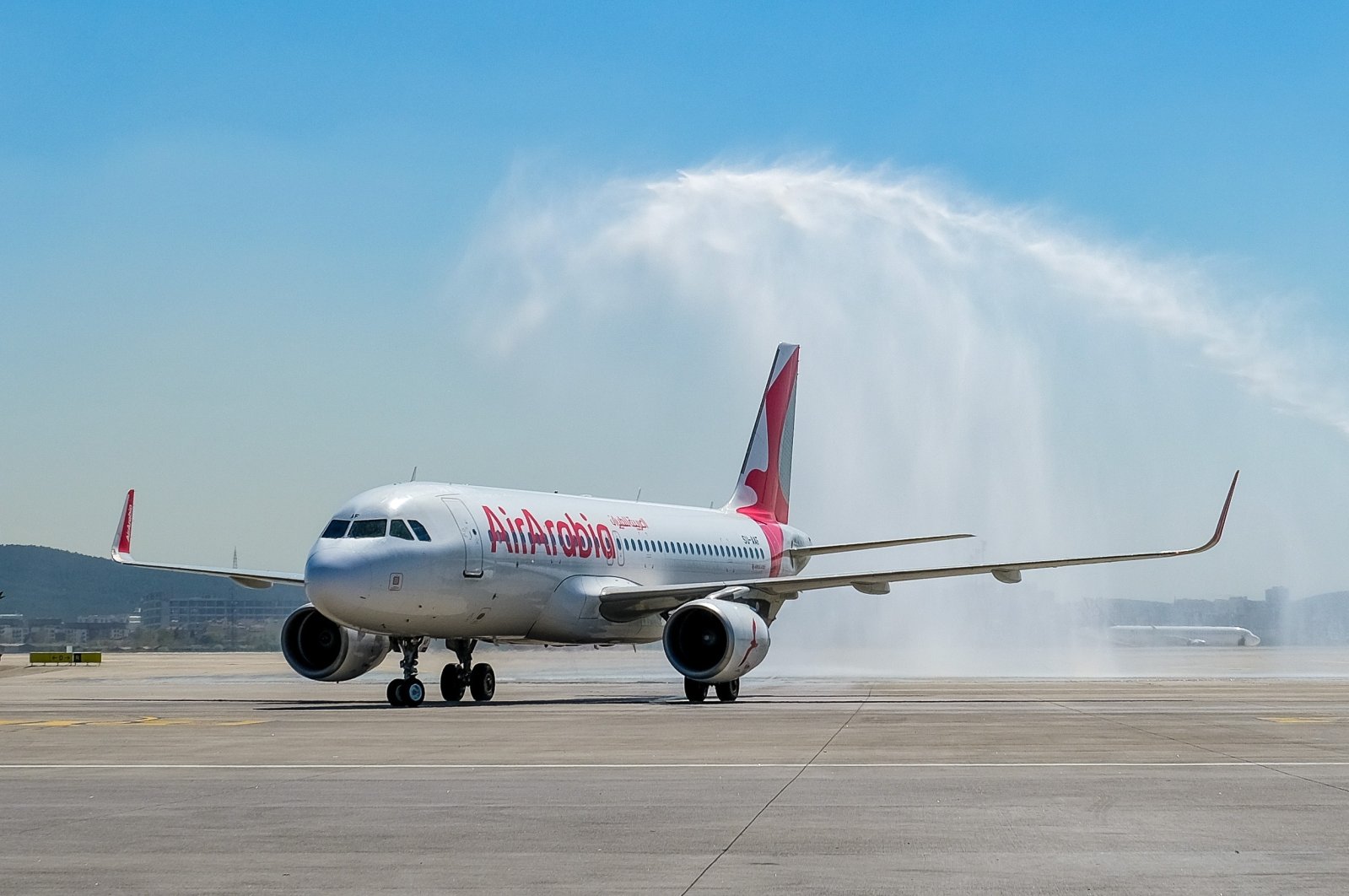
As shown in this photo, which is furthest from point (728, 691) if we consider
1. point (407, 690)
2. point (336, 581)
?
point (336, 581)

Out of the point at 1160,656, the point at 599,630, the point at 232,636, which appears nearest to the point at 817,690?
the point at 599,630

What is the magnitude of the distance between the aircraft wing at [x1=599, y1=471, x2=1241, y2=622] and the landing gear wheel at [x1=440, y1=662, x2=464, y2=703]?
3.63 meters

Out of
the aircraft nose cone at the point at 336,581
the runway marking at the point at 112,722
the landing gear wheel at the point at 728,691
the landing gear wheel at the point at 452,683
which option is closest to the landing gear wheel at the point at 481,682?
the landing gear wheel at the point at 452,683

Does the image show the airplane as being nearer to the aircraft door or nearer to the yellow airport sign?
the aircraft door

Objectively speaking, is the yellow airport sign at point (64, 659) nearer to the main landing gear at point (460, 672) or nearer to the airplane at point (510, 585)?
the airplane at point (510, 585)

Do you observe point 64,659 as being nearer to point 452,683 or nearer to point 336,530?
point 452,683

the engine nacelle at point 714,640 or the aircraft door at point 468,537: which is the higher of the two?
the aircraft door at point 468,537

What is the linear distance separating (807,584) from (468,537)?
23.4 feet

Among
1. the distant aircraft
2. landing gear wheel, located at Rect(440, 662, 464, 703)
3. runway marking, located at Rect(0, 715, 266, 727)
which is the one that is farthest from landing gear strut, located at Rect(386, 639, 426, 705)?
the distant aircraft

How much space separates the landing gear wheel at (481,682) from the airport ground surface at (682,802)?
5.77 m

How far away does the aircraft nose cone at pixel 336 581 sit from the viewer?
1075 inches

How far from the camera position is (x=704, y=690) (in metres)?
30.6

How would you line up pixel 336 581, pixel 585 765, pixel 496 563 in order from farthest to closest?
pixel 496 563
pixel 336 581
pixel 585 765

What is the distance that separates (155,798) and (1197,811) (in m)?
7.92
